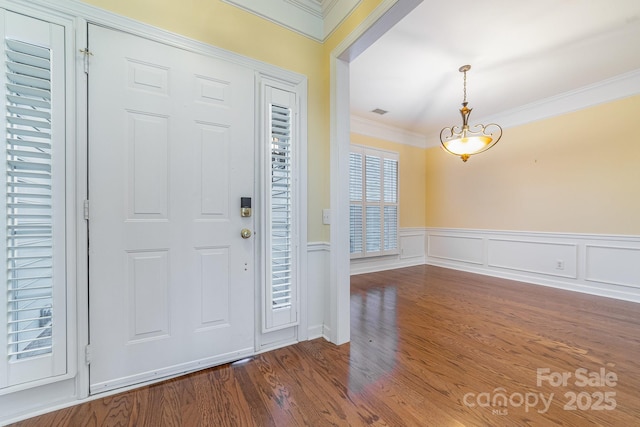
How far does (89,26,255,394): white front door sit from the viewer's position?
56.5 inches

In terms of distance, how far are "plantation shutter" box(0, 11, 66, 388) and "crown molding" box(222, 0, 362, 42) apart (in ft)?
4.01

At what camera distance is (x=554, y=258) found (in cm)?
365

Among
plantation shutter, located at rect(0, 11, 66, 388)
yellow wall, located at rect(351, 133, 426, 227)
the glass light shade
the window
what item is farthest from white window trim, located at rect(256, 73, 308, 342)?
yellow wall, located at rect(351, 133, 426, 227)

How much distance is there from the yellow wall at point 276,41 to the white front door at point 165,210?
0.18 metres

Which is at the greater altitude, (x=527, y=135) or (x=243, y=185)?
(x=527, y=135)

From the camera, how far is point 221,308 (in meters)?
1.75

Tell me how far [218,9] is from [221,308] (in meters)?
2.16

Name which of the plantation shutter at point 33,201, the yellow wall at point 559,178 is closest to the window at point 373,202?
the yellow wall at point 559,178

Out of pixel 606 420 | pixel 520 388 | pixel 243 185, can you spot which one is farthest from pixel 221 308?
pixel 606 420

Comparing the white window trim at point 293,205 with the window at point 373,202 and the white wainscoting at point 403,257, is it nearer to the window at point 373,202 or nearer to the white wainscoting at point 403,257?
the window at point 373,202

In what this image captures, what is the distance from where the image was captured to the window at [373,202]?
4406 mm

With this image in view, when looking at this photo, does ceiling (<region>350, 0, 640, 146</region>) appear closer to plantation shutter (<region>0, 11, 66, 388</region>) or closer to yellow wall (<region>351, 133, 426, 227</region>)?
yellow wall (<region>351, 133, 426, 227</region>)

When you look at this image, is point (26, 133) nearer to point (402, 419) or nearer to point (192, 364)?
point (192, 364)

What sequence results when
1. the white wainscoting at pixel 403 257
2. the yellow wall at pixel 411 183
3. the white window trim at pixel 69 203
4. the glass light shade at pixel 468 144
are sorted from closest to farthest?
the white window trim at pixel 69 203, the glass light shade at pixel 468 144, the white wainscoting at pixel 403 257, the yellow wall at pixel 411 183
